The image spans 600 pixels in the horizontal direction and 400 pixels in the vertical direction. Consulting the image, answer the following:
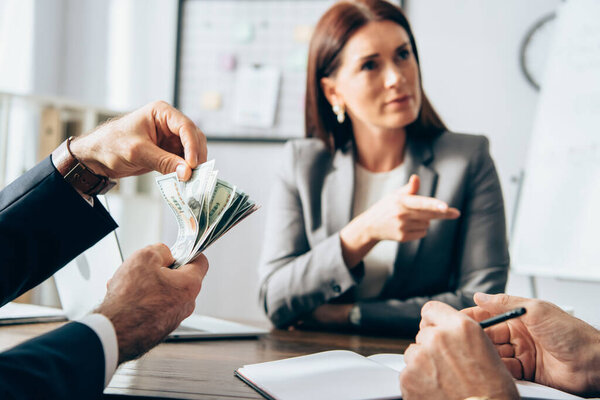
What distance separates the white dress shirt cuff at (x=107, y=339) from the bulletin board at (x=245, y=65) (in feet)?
7.05

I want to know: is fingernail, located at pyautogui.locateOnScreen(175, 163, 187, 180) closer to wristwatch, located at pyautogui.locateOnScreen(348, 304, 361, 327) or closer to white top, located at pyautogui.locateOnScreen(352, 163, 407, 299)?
wristwatch, located at pyautogui.locateOnScreen(348, 304, 361, 327)

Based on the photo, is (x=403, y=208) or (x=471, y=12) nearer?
(x=403, y=208)

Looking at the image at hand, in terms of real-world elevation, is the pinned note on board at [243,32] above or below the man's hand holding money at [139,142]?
above

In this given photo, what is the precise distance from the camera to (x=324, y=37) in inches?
65.8

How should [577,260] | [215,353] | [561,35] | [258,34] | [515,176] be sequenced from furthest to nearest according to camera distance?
[258,34] → [515,176] → [561,35] → [577,260] → [215,353]

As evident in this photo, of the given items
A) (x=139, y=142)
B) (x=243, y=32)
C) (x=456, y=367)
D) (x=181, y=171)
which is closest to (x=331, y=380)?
(x=456, y=367)

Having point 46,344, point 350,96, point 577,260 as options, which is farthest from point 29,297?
point 577,260

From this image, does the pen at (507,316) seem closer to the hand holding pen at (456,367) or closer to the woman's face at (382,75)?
the hand holding pen at (456,367)

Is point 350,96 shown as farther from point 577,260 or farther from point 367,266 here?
point 577,260

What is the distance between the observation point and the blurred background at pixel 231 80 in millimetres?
2438

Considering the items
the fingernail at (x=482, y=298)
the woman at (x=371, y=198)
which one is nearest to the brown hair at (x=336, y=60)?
the woman at (x=371, y=198)

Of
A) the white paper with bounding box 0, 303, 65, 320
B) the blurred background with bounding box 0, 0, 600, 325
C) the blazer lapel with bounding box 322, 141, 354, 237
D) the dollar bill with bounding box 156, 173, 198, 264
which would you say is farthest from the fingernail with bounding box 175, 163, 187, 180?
the blurred background with bounding box 0, 0, 600, 325

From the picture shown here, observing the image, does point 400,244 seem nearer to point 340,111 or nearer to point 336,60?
point 340,111

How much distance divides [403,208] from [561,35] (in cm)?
137
